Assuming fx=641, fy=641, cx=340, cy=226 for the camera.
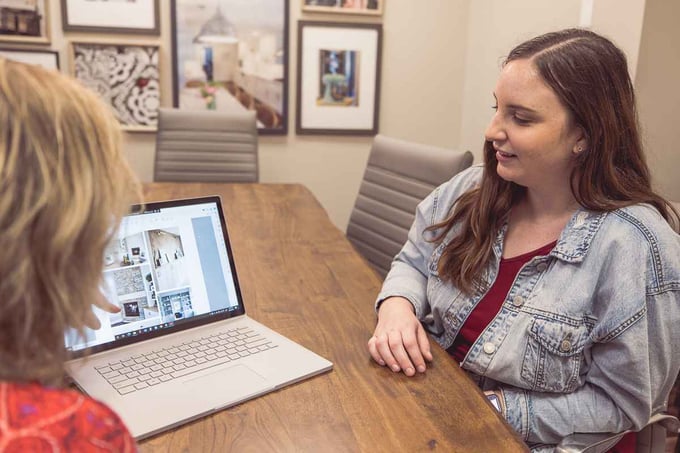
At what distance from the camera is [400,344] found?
1132 millimetres

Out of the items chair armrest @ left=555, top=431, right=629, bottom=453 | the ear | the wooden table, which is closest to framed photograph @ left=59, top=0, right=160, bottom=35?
the wooden table

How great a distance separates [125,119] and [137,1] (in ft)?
1.98

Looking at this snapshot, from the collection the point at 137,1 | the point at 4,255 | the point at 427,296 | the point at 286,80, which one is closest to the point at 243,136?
the point at 286,80

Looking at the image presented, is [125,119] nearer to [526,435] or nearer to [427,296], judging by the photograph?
[427,296]

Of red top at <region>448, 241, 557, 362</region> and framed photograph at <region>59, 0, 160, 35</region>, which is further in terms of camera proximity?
framed photograph at <region>59, 0, 160, 35</region>

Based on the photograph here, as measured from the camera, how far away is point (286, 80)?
3492 mm

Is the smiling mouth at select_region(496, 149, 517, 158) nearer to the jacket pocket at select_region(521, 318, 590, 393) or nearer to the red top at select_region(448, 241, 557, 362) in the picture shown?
the red top at select_region(448, 241, 557, 362)

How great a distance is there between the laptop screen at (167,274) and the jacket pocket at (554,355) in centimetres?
54

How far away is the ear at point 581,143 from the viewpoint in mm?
1208

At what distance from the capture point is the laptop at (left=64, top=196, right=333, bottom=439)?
960mm

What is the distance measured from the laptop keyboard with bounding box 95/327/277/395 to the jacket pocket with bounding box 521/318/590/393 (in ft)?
1.52

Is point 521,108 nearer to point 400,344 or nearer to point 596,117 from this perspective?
point 596,117

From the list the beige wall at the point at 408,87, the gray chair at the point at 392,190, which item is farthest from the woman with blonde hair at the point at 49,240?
the beige wall at the point at 408,87

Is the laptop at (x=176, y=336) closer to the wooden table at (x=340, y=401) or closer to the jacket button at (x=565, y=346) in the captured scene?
the wooden table at (x=340, y=401)
